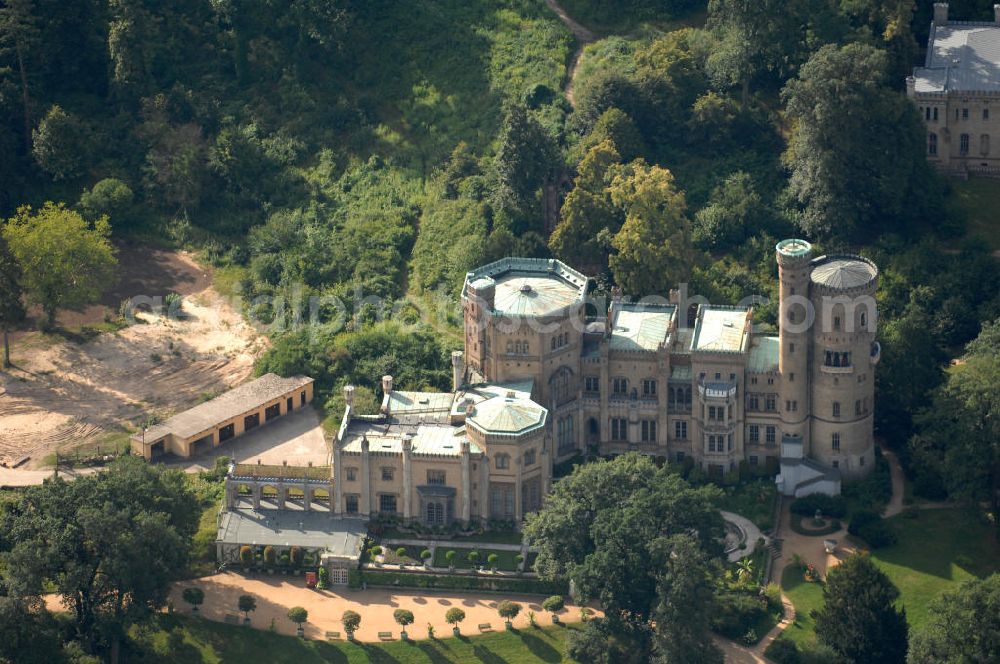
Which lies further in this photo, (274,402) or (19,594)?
(274,402)

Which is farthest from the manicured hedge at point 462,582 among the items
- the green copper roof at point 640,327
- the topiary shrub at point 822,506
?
the green copper roof at point 640,327

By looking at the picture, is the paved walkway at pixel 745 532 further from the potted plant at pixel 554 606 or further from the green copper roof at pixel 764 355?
the potted plant at pixel 554 606

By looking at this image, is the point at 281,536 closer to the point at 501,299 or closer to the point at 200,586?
the point at 200,586

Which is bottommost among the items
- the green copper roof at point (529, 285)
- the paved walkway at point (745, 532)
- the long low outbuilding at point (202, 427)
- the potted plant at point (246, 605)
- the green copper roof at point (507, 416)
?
the potted plant at point (246, 605)

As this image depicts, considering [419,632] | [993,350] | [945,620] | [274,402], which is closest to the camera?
[945,620]

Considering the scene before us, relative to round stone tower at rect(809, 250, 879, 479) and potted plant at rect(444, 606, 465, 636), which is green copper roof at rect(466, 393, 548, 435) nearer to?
potted plant at rect(444, 606, 465, 636)

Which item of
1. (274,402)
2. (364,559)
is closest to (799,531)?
(364,559)
